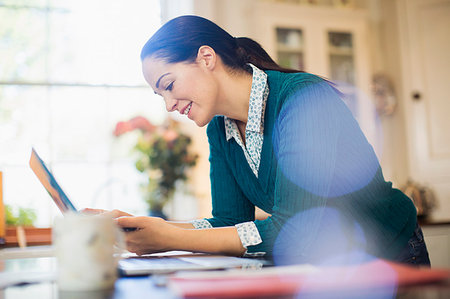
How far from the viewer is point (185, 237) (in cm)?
97

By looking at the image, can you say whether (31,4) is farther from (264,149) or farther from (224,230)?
(224,230)

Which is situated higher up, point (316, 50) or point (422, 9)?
point (422, 9)

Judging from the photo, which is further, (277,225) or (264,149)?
(264,149)

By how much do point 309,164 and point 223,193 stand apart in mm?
484

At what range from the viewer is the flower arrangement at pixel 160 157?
296 cm

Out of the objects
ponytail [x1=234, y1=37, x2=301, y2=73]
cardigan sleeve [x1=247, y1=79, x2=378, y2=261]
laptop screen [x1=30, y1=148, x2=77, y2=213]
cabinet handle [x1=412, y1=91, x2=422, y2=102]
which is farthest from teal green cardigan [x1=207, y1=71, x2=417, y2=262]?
cabinet handle [x1=412, y1=91, x2=422, y2=102]

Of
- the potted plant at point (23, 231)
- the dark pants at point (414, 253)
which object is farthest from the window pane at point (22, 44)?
the dark pants at point (414, 253)

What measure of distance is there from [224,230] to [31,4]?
3310mm

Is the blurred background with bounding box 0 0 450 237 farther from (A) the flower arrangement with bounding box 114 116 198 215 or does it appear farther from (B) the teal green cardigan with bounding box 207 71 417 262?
(B) the teal green cardigan with bounding box 207 71 417 262

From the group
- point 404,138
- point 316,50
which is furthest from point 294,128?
point 404,138

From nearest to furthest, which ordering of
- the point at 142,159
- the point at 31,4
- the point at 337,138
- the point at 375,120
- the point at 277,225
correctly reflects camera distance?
the point at 277,225
the point at 337,138
the point at 142,159
the point at 31,4
the point at 375,120

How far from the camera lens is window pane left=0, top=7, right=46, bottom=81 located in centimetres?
356

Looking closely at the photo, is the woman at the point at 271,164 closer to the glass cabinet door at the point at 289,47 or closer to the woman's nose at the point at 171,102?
the woman's nose at the point at 171,102

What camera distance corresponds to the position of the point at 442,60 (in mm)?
3873
